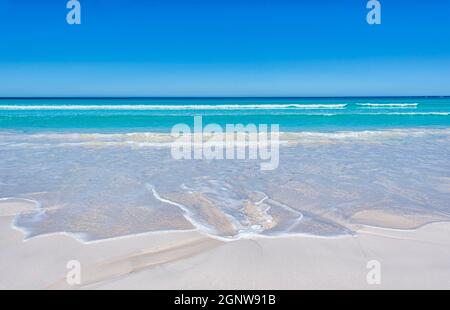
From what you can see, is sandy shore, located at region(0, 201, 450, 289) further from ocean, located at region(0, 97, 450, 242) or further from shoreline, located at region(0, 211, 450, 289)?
ocean, located at region(0, 97, 450, 242)

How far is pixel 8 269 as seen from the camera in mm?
2662

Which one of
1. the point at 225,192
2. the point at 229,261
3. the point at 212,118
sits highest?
the point at 212,118

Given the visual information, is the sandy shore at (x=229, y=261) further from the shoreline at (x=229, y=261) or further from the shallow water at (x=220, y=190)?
the shallow water at (x=220, y=190)

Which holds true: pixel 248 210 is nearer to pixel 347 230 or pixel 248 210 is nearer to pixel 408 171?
pixel 347 230

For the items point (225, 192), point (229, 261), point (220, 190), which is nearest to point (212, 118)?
point (220, 190)

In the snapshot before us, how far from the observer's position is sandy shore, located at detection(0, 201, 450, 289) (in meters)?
2.48

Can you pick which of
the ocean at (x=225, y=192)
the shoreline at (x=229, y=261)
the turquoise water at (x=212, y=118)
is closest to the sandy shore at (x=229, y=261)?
the shoreline at (x=229, y=261)

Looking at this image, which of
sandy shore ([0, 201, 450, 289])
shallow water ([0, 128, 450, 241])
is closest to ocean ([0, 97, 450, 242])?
shallow water ([0, 128, 450, 241])

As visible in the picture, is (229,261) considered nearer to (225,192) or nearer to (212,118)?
(225,192)

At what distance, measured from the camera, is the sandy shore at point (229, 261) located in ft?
8.14

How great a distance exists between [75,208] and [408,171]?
5447mm

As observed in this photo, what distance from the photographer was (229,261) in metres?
2.78

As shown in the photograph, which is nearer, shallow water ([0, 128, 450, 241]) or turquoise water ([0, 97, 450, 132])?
shallow water ([0, 128, 450, 241])
